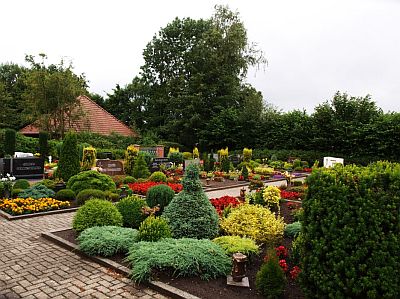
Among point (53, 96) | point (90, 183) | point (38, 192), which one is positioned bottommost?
point (38, 192)

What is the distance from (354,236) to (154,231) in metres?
3.55

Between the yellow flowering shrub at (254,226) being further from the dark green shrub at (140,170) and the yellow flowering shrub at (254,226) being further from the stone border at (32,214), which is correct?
the dark green shrub at (140,170)

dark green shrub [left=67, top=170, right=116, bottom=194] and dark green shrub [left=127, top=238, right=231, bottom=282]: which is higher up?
dark green shrub [left=67, top=170, right=116, bottom=194]

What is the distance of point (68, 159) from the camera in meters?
14.0

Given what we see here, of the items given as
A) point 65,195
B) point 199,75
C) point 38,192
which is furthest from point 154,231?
point 199,75

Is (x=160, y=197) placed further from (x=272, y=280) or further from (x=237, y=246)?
(x=272, y=280)

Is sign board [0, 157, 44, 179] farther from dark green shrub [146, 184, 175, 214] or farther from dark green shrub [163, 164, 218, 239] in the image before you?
dark green shrub [163, 164, 218, 239]

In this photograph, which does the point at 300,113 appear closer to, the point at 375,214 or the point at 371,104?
the point at 371,104

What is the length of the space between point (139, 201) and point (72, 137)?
22.7 feet

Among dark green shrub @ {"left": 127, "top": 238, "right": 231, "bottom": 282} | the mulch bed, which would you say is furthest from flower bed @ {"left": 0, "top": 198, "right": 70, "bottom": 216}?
the mulch bed

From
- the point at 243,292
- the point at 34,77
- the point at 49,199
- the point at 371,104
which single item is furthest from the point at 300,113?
the point at 243,292

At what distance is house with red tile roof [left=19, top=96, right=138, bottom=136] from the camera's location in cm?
3116

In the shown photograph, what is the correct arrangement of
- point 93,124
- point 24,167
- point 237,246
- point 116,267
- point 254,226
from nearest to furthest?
point 116,267 < point 237,246 < point 254,226 < point 24,167 < point 93,124

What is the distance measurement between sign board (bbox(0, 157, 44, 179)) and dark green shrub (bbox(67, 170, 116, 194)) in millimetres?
5835
